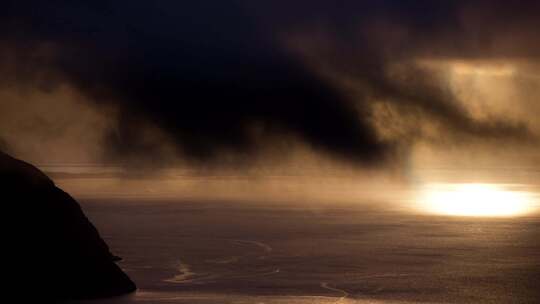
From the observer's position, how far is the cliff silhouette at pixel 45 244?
208 feet

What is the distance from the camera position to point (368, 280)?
311 feet

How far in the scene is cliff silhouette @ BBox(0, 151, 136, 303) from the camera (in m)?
63.3

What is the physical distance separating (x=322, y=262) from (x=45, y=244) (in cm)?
5445

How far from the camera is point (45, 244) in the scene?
214 feet

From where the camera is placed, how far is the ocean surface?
82812 millimetres

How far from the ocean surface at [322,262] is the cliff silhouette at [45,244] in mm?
4041

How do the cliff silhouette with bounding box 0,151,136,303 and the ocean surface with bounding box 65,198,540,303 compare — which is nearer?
the cliff silhouette with bounding box 0,151,136,303

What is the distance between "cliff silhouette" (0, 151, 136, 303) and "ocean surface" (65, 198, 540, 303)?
4041 mm

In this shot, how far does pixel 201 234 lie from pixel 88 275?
296ft

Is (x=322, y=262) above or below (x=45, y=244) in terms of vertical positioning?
below

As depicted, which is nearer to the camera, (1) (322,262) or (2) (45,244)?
(2) (45,244)

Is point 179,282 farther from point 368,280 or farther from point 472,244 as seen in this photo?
point 472,244

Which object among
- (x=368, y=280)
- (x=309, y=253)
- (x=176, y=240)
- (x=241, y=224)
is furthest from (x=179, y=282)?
(x=241, y=224)

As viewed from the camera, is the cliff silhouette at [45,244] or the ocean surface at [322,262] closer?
the cliff silhouette at [45,244]
